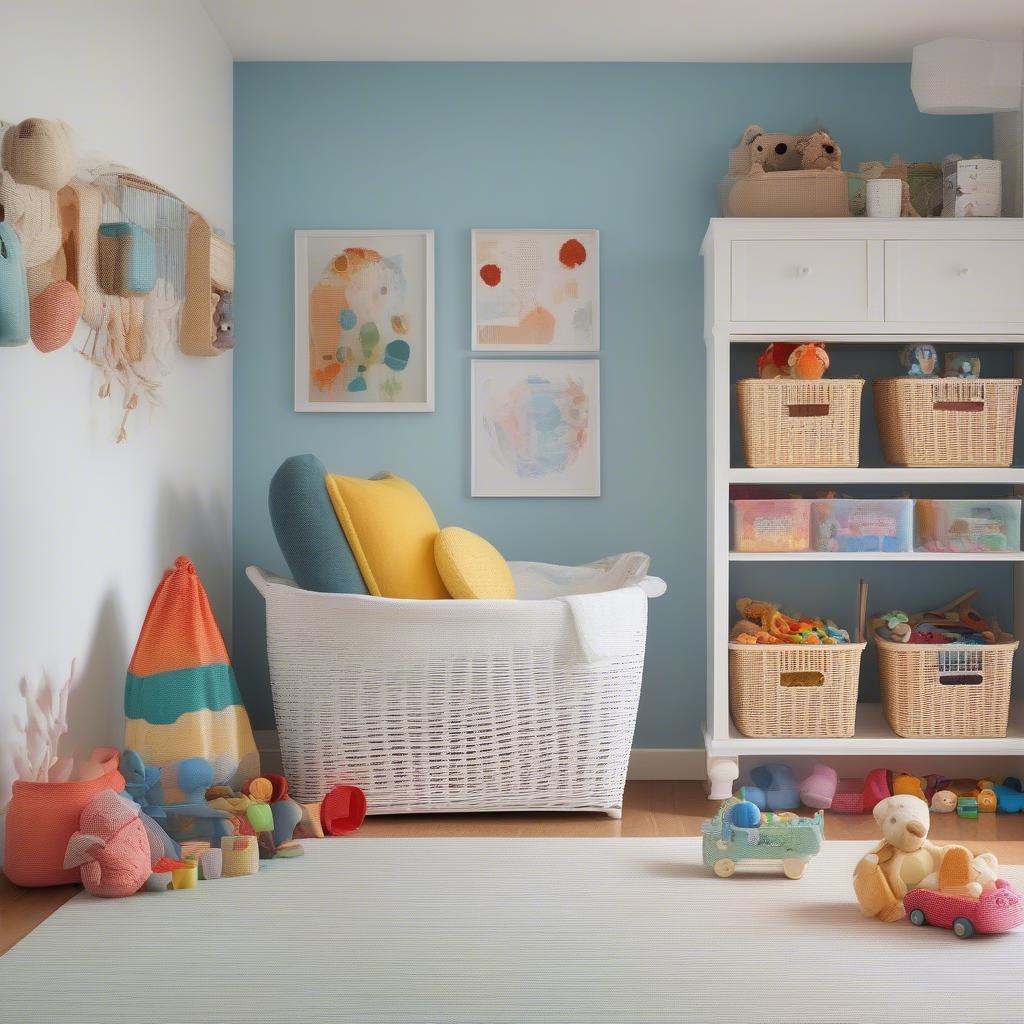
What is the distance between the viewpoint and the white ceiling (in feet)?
11.1

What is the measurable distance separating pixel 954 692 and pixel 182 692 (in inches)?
83.3

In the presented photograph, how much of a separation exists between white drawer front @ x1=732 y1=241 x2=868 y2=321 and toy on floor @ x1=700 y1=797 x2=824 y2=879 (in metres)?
1.43

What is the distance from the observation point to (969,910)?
2330 mm

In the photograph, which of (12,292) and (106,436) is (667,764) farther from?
(12,292)

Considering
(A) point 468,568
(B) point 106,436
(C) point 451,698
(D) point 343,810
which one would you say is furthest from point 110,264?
(D) point 343,810

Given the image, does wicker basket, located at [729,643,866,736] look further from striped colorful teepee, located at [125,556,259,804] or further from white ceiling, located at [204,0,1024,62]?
white ceiling, located at [204,0,1024,62]

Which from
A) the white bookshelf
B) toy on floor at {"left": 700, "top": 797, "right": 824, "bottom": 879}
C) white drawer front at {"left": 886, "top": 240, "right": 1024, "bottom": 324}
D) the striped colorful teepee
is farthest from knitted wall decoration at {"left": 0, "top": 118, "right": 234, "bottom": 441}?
white drawer front at {"left": 886, "top": 240, "right": 1024, "bottom": 324}

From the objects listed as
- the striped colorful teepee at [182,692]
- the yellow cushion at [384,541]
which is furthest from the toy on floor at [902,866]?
the striped colorful teepee at [182,692]

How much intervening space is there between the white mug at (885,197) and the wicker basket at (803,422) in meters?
0.50

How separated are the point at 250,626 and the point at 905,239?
2.30 meters

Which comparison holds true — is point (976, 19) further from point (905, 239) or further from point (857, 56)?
point (905, 239)

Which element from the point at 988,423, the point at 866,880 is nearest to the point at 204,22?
the point at 988,423

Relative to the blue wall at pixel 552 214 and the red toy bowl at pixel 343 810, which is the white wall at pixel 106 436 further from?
the red toy bowl at pixel 343 810

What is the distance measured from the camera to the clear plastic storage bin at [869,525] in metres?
3.46
